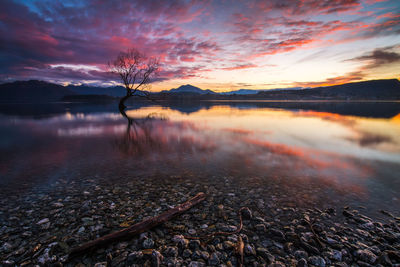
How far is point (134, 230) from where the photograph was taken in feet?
16.1

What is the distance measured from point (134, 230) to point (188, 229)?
1551mm

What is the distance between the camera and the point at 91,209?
605 centimetres

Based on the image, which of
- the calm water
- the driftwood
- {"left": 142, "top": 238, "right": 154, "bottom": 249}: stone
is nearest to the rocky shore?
Answer: {"left": 142, "top": 238, "right": 154, "bottom": 249}: stone

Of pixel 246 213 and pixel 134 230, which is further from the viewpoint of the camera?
pixel 246 213

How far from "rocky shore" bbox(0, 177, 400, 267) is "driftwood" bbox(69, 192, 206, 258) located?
A: 5.7 inches

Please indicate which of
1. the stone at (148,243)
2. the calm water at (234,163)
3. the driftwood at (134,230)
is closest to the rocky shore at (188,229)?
the stone at (148,243)

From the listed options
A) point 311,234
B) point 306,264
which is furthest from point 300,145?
point 306,264

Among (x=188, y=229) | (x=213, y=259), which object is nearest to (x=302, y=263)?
Result: (x=213, y=259)

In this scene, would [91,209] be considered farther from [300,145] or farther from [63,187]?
[300,145]

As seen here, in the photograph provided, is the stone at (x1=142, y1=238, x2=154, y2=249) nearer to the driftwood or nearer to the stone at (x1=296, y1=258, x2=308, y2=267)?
the driftwood

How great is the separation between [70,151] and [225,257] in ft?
42.9

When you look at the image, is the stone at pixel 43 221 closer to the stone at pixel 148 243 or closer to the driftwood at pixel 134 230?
the driftwood at pixel 134 230

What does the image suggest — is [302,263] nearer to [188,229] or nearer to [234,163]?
[188,229]

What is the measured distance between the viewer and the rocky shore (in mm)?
4277
